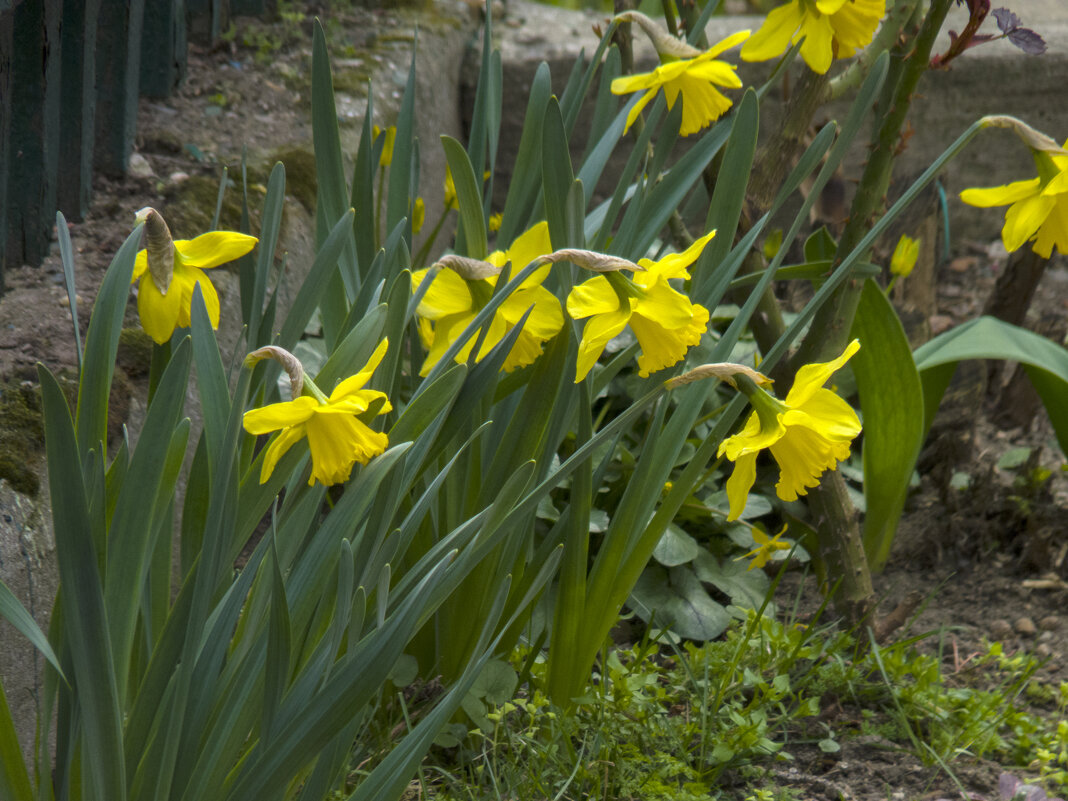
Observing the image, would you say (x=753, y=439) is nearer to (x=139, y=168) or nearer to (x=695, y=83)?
(x=695, y=83)

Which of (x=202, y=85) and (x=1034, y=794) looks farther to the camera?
(x=202, y=85)

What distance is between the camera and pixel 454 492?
53.5 inches

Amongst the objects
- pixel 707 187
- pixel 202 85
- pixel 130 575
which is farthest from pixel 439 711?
pixel 202 85

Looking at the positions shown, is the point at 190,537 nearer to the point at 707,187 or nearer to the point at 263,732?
the point at 263,732

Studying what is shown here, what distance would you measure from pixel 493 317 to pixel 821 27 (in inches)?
23.2

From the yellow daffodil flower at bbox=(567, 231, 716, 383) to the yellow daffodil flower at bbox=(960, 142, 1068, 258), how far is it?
38 cm

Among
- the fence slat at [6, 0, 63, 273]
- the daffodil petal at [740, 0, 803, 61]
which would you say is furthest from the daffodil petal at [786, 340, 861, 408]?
the fence slat at [6, 0, 63, 273]

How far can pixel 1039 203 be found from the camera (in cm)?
118

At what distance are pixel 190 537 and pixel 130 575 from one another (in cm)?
14

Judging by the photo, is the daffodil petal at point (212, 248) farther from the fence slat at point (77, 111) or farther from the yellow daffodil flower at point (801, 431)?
the fence slat at point (77, 111)

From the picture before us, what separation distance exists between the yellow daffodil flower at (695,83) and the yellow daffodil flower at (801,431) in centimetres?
43

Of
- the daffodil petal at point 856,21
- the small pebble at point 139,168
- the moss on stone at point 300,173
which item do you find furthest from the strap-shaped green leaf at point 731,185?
the small pebble at point 139,168

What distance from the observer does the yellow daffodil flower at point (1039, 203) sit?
1.15 metres

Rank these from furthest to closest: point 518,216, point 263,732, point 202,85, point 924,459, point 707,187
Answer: point 202,85 → point 924,459 → point 707,187 → point 518,216 → point 263,732
